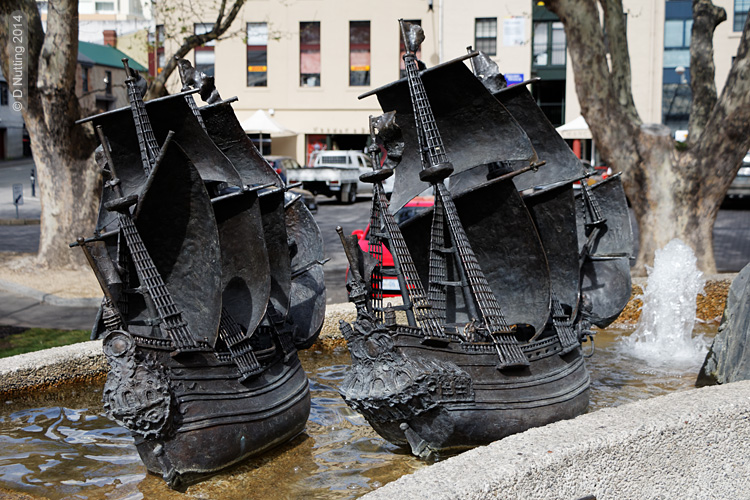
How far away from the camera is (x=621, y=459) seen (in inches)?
184

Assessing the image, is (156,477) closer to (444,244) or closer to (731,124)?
(444,244)

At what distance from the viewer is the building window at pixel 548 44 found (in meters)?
37.2

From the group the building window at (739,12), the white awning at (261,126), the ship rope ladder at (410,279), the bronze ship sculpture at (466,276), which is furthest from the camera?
the building window at (739,12)

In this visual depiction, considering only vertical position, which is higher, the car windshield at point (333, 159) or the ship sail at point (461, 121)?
the ship sail at point (461, 121)

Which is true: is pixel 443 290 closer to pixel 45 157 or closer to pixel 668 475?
pixel 668 475

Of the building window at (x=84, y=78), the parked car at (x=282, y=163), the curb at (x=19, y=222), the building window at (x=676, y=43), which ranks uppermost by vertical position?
the building window at (x=676, y=43)

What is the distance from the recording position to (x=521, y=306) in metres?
6.80

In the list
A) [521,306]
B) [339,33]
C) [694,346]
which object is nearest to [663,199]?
[694,346]

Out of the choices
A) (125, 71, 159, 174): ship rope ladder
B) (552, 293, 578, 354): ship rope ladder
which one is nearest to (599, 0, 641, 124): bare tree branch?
(552, 293, 578, 354): ship rope ladder

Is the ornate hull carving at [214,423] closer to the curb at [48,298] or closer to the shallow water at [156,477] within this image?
the shallow water at [156,477]

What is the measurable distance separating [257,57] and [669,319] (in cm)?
3110

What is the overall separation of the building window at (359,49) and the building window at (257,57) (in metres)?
3.86

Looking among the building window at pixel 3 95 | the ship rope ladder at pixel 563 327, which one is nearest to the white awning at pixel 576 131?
the ship rope ladder at pixel 563 327

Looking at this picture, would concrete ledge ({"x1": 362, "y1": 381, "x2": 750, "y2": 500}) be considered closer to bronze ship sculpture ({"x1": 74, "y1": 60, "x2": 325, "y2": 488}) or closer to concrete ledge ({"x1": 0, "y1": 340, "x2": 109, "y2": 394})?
bronze ship sculpture ({"x1": 74, "y1": 60, "x2": 325, "y2": 488})
